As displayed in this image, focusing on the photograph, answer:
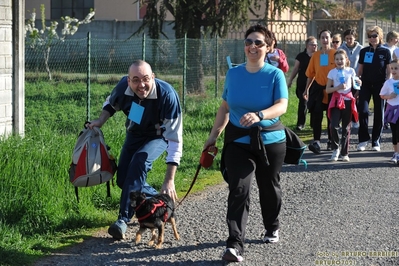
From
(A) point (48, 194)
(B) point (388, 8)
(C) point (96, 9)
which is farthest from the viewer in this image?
(B) point (388, 8)

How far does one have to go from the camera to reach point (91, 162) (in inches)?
287

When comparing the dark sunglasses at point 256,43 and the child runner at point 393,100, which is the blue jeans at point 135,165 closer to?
the dark sunglasses at point 256,43

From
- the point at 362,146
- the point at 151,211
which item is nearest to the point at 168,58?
the point at 362,146

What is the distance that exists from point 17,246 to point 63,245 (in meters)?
0.45

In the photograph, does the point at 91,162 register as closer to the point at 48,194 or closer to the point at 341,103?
the point at 48,194

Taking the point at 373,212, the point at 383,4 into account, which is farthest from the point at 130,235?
the point at 383,4

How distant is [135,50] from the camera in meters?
27.6

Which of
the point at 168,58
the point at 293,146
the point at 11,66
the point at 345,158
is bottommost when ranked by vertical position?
the point at 345,158

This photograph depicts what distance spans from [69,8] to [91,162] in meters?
32.0

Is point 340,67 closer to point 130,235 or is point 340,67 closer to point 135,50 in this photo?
point 130,235

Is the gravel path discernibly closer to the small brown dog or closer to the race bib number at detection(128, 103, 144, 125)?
the small brown dog

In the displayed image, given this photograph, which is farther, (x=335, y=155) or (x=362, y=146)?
(x=362, y=146)

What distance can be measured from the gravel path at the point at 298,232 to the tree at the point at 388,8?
5869 centimetres

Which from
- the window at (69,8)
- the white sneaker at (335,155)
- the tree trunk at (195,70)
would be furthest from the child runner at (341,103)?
the window at (69,8)
